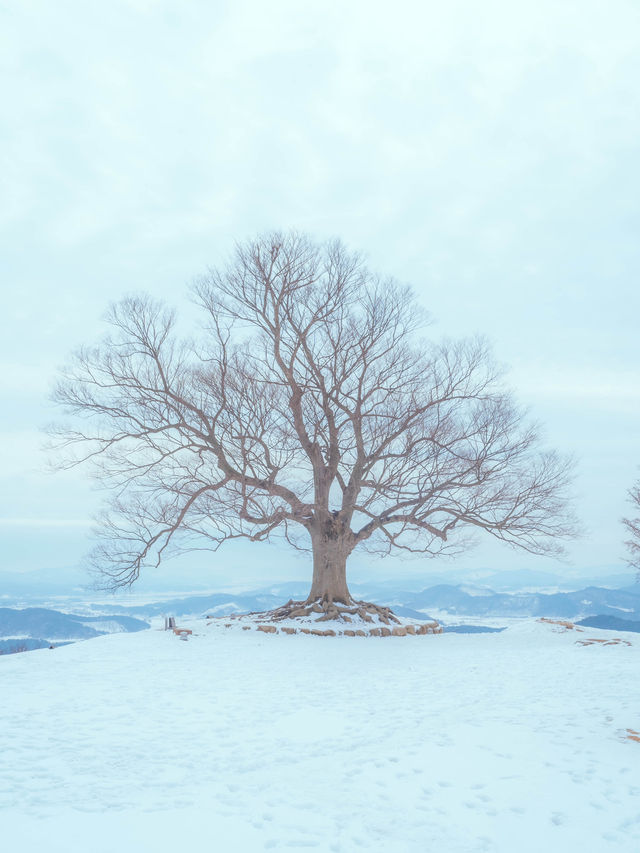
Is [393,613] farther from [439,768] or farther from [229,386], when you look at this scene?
[439,768]

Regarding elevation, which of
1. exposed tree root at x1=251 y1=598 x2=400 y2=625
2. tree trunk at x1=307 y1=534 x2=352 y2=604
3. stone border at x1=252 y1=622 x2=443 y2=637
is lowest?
stone border at x1=252 y1=622 x2=443 y2=637

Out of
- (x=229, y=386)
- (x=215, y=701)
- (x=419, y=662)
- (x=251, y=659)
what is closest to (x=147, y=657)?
(x=251, y=659)

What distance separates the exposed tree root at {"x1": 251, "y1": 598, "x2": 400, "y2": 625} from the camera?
15097 mm

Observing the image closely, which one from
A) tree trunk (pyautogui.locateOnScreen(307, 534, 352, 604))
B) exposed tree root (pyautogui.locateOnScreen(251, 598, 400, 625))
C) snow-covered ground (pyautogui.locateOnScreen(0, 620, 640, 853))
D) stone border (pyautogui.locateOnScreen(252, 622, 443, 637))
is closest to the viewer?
snow-covered ground (pyautogui.locateOnScreen(0, 620, 640, 853))

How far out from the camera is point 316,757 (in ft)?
18.5

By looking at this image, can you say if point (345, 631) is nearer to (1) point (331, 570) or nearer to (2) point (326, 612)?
(2) point (326, 612)

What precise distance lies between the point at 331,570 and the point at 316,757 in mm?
10382

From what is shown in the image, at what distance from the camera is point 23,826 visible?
4.12 metres

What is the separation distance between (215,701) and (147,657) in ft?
11.9

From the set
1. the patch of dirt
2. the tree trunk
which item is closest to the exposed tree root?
the tree trunk

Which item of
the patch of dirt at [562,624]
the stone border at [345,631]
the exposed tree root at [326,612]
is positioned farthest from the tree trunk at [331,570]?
the patch of dirt at [562,624]

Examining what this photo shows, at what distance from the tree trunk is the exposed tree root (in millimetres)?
198

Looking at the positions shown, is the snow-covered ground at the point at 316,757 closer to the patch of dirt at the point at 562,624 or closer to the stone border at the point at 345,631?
the stone border at the point at 345,631

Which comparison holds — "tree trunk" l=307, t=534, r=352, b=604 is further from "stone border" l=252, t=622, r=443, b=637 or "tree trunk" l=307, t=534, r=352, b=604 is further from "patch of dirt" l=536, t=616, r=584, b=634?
"patch of dirt" l=536, t=616, r=584, b=634
